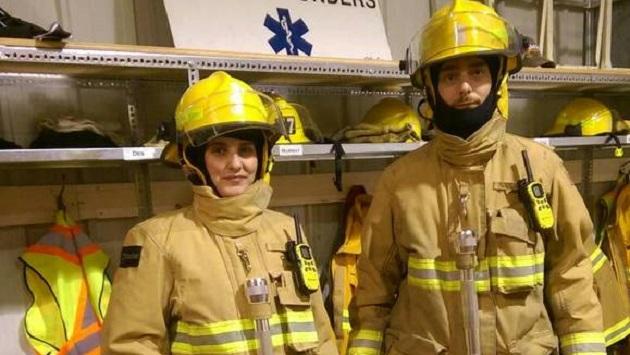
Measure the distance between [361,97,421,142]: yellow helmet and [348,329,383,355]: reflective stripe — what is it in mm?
983

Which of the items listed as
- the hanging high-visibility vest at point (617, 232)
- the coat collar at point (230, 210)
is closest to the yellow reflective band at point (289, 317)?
the coat collar at point (230, 210)

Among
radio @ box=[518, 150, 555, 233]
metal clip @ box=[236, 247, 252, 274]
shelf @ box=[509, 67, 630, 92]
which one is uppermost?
shelf @ box=[509, 67, 630, 92]

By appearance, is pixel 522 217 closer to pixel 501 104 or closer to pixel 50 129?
pixel 501 104

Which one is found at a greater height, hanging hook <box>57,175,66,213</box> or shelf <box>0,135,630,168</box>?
shelf <box>0,135,630,168</box>

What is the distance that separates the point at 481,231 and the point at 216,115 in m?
0.88

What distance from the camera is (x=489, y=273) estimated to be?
1.41 meters

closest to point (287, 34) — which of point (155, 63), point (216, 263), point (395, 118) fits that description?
point (395, 118)

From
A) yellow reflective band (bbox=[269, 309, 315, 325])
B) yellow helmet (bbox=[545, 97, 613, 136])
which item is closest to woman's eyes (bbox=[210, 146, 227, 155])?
yellow reflective band (bbox=[269, 309, 315, 325])

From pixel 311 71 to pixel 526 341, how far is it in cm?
127

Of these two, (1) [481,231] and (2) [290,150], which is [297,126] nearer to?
(2) [290,150]

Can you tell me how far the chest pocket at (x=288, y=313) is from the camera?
4.58ft

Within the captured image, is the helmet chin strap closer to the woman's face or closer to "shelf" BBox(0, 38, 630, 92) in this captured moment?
the woman's face

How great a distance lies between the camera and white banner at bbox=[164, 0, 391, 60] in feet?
6.84

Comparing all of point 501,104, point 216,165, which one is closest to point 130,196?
point 216,165
